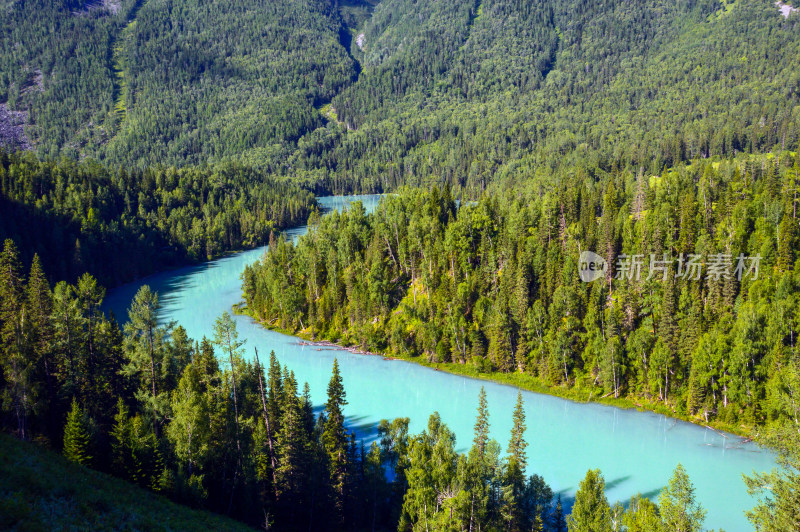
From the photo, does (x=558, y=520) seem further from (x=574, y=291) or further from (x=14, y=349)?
(x=14, y=349)

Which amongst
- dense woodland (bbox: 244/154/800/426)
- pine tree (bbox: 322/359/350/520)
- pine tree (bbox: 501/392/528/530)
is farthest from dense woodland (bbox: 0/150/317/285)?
pine tree (bbox: 501/392/528/530)

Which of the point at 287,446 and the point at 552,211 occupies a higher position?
the point at 552,211

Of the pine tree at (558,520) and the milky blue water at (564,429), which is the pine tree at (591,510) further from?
the milky blue water at (564,429)

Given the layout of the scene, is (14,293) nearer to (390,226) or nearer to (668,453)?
(390,226)

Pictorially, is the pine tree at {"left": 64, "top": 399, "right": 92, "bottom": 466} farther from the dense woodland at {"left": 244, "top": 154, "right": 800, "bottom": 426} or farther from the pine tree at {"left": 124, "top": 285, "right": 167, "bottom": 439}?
the dense woodland at {"left": 244, "top": 154, "right": 800, "bottom": 426}

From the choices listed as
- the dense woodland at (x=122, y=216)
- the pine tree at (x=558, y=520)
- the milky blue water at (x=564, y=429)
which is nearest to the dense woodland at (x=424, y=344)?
the pine tree at (x=558, y=520)

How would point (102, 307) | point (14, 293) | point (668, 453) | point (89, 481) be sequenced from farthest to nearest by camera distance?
point (102, 307), point (668, 453), point (14, 293), point (89, 481)

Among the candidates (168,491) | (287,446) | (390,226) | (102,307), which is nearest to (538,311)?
(390,226)
